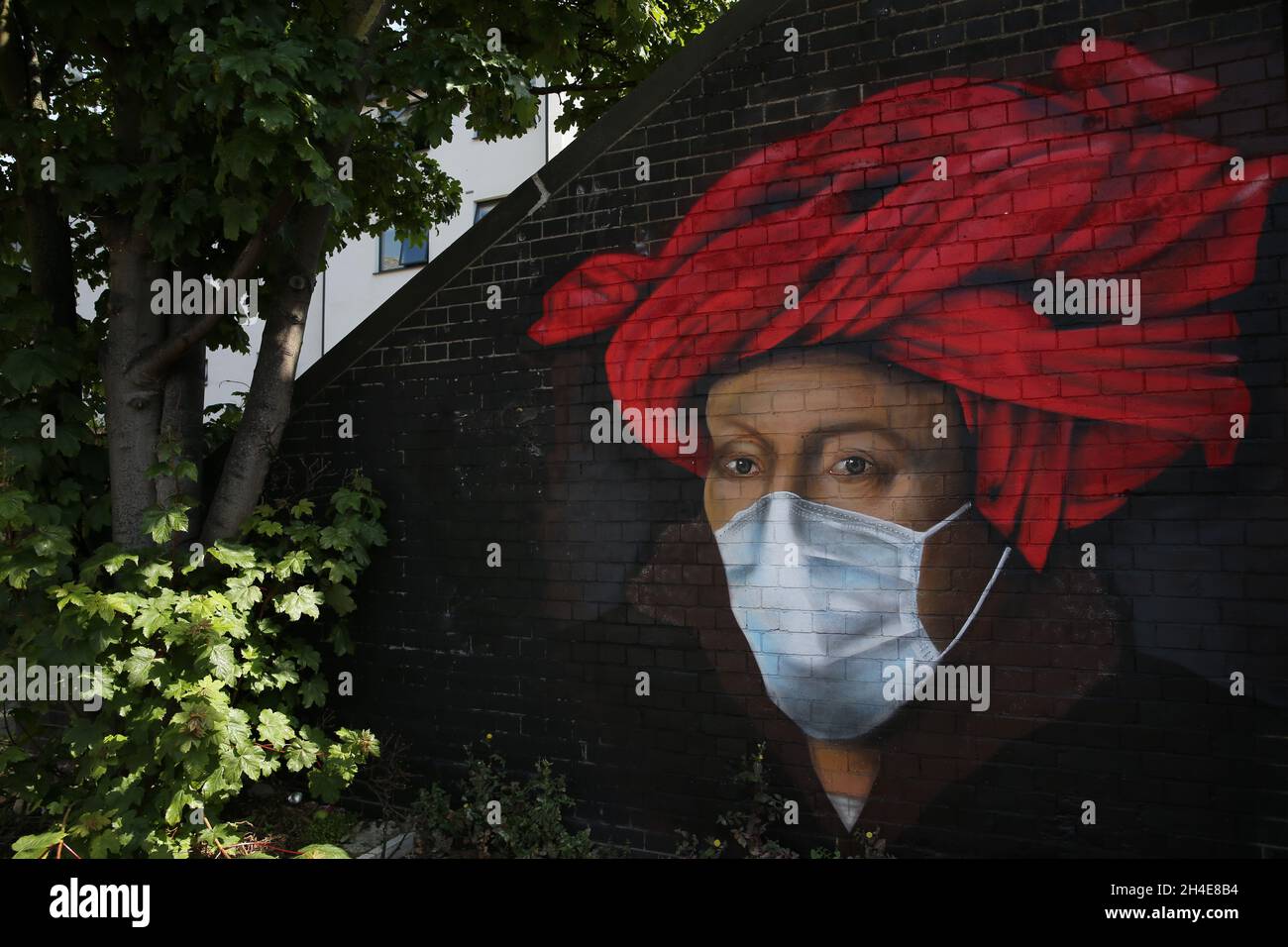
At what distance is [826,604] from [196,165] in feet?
13.8

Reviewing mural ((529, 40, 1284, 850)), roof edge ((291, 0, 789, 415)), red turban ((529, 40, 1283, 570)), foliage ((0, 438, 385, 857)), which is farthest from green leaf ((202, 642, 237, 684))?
red turban ((529, 40, 1283, 570))

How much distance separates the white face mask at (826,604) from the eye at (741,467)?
0.17 meters

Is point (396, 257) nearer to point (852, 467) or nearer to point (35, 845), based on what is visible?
point (35, 845)

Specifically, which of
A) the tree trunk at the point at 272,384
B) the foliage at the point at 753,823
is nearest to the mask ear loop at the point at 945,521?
the foliage at the point at 753,823

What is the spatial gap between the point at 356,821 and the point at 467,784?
31.5 inches

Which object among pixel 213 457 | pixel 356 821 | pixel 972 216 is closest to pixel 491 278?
pixel 213 457

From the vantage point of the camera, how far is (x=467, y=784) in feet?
17.3

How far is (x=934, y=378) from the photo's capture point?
4.25m

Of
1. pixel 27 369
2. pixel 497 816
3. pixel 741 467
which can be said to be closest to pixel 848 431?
pixel 741 467

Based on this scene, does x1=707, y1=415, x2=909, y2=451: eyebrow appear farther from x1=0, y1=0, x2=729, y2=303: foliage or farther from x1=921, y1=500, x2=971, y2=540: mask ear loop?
x1=0, y1=0, x2=729, y2=303: foliage

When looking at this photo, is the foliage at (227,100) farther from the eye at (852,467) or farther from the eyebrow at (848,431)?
the eye at (852,467)

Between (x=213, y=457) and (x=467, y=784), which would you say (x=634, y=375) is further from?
(x=213, y=457)

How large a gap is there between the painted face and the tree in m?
2.46

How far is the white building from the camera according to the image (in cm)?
1516
